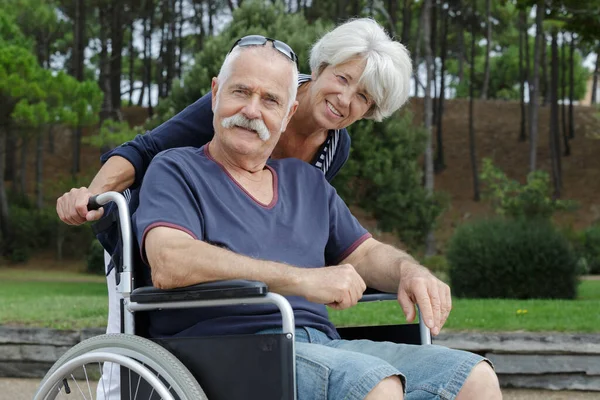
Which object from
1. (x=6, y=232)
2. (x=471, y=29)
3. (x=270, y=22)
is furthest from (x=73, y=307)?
(x=471, y=29)

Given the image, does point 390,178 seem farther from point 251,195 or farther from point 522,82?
point 522,82

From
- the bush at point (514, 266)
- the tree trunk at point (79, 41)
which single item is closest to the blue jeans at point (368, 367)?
the bush at point (514, 266)

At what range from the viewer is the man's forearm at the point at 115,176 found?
258cm

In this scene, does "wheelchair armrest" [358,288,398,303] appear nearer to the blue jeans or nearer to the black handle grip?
the blue jeans

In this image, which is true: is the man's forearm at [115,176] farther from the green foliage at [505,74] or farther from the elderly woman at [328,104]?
the green foliage at [505,74]

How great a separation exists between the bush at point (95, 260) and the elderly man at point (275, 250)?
18.1m

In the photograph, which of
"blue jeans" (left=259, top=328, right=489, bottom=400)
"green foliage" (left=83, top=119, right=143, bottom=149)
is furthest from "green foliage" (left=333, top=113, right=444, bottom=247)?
"blue jeans" (left=259, top=328, right=489, bottom=400)

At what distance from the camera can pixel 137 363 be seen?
6.89ft

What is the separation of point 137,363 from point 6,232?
23.1m

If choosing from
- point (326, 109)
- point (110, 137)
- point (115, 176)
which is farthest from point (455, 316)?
point (110, 137)

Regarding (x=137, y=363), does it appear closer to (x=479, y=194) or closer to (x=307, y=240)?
(x=307, y=240)

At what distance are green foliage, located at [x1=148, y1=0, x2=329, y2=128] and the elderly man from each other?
33.3ft

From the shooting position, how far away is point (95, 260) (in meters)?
20.6

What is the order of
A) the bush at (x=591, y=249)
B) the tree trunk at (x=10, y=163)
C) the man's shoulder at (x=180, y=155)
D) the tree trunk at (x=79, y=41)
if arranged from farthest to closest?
the tree trunk at (x=10, y=163) < the tree trunk at (x=79, y=41) < the bush at (x=591, y=249) < the man's shoulder at (x=180, y=155)
